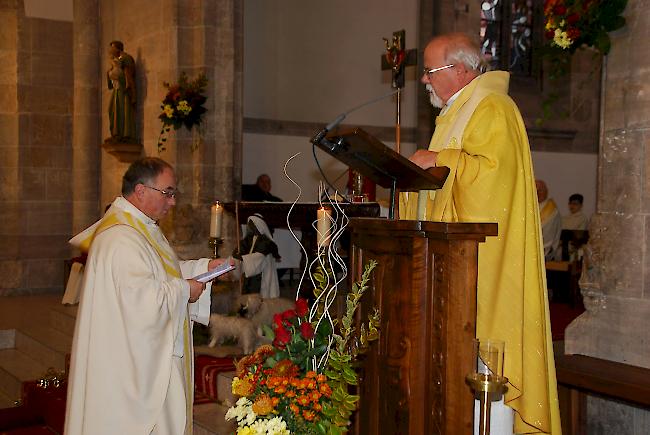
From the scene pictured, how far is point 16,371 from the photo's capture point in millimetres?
8328

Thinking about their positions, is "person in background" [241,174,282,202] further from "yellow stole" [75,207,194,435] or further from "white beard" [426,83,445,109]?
"white beard" [426,83,445,109]

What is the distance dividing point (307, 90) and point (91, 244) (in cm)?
925

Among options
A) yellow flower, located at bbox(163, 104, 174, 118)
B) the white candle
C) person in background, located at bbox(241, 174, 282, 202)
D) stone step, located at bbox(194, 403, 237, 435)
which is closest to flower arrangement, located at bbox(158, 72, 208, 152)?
yellow flower, located at bbox(163, 104, 174, 118)

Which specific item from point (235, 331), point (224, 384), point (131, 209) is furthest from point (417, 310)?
point (235, 331)

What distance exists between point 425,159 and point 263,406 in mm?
1463

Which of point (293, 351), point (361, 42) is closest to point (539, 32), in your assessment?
point (361, 42)

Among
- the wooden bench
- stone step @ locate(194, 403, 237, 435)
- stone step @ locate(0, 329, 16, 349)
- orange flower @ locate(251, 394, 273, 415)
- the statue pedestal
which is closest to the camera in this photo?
orange flower @ locate(251, 394, 273, 415)

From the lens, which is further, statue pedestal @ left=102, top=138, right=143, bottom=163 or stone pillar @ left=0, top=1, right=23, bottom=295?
stone pillar @ left=0, top=1, right=23, bottom=295

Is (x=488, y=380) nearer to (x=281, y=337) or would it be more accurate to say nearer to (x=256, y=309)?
(x=281, y=337)

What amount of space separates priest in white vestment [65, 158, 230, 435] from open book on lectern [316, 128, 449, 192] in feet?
3.74

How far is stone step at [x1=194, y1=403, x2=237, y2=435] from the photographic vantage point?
541 cm

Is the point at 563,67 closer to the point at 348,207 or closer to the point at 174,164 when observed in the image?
the point at 348,207

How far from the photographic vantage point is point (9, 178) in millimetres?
12602

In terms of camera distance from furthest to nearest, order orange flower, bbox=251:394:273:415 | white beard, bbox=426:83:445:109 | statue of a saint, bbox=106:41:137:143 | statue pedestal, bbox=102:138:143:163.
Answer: statue pedestal, bbox=102:138:143:163
statue of a saint, bbox=106:41:137:143
white beard, bbox=426:83:445:109
orange flower, bbox=251:394:273:415
